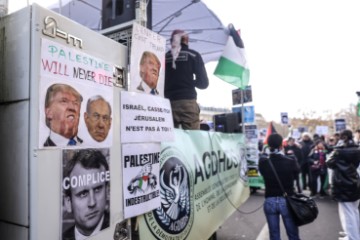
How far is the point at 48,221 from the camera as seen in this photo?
1.30 m

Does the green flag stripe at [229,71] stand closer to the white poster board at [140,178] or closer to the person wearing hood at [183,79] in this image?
the person wearing hood at [183,79]

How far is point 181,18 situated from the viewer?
4.98 m

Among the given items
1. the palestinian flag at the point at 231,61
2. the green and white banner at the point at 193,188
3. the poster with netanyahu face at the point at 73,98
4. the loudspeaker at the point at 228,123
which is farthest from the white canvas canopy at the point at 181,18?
the poster with netanyahu face at the point at 73,98

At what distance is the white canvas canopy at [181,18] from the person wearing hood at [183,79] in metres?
1.20

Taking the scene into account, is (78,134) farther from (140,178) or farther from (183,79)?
(183,79)

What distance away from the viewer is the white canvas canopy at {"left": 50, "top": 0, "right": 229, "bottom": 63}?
14.8 feet

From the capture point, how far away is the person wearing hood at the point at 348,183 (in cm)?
434

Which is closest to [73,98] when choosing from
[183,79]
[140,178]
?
[140,178]

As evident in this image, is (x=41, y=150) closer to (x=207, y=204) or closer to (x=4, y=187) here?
(x=4, y=187)

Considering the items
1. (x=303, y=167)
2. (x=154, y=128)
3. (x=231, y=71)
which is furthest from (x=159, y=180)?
(x=303, y=167)

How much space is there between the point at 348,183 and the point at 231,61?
2.56 m

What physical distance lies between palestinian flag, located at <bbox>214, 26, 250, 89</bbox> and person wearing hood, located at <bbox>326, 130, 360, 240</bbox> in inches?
75.9

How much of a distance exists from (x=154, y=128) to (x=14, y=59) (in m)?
0.97

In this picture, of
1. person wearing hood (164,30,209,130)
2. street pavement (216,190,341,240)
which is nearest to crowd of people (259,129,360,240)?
street pavement (216,190,341,240)
